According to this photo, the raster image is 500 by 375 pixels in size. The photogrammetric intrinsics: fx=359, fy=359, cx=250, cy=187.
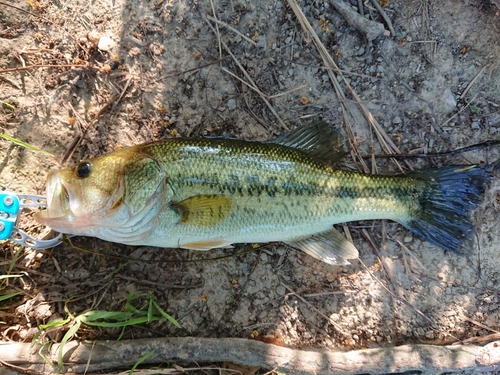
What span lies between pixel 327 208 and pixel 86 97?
2372 mm

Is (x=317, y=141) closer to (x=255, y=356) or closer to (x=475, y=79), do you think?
(x=475, y=79)

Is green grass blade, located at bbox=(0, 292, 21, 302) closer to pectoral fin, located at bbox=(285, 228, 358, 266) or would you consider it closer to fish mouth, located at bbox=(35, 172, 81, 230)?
fish mouth, located at bbox=(35, 172, 81, 230)

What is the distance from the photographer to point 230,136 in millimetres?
3291

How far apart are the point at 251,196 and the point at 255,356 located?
4.58 ft

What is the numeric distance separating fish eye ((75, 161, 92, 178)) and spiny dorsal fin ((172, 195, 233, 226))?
2.23 ft

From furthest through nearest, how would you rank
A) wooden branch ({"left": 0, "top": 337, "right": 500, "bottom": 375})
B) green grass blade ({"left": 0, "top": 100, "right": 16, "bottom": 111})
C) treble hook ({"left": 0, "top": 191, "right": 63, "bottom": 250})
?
1. green grass blade ({"left": 0, "top": 100, "right": 16, "bottom": 111})
2. wooden branch ({"left": 0, "top": 337, "right": 500, "bottom": 375})
3. treble hook ({"left": 0, "top": 191, "right": 63, "bottom": 250})

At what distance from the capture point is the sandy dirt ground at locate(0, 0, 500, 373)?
3232 millimetres

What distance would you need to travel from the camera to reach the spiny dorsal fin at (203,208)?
8.98 feet

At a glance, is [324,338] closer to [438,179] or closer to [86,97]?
[438,179]

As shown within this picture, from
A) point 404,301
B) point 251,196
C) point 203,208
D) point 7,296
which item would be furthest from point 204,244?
point 404,301

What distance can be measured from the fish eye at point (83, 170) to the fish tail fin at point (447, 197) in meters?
2.60

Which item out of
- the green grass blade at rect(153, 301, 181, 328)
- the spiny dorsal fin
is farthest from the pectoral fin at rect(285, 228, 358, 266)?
the green grass blade at rect(153, 301, 181, 328)

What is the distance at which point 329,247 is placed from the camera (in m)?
3.12

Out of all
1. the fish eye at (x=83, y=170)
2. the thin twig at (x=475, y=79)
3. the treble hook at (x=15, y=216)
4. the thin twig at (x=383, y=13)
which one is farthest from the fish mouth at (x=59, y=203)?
the thin twig at (x=475, y=79)
